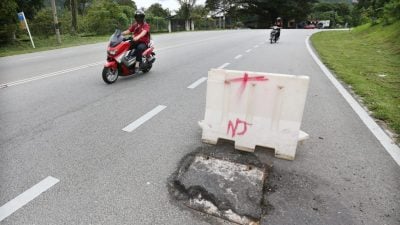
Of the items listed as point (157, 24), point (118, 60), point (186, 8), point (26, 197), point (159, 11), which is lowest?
point (157, 24)

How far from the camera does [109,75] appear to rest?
771 cm

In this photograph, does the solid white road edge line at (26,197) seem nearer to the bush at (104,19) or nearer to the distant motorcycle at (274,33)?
the distant motorcycle at (274,33)

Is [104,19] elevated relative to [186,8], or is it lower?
lower

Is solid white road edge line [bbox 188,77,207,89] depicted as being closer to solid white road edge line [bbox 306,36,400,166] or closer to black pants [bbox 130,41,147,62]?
black pants [bbox 130,41,147,62]

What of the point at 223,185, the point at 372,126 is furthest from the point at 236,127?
the point at 372,126

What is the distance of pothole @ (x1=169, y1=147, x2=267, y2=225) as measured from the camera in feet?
9.05

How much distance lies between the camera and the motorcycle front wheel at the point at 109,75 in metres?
7.55

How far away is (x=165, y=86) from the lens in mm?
7410

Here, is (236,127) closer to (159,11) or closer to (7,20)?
(7,20)

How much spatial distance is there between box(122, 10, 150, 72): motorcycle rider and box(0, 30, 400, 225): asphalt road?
78.4 inches

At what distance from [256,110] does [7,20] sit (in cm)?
2180

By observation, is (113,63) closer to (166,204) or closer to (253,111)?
(253,111)

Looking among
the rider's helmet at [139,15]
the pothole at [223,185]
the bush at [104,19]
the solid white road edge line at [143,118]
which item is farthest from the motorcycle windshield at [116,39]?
the bush at [104,19]

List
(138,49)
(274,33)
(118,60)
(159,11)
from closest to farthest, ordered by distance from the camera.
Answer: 1. (118,60)
2. (138,49)
3. (274,33)
4. (159,11)
